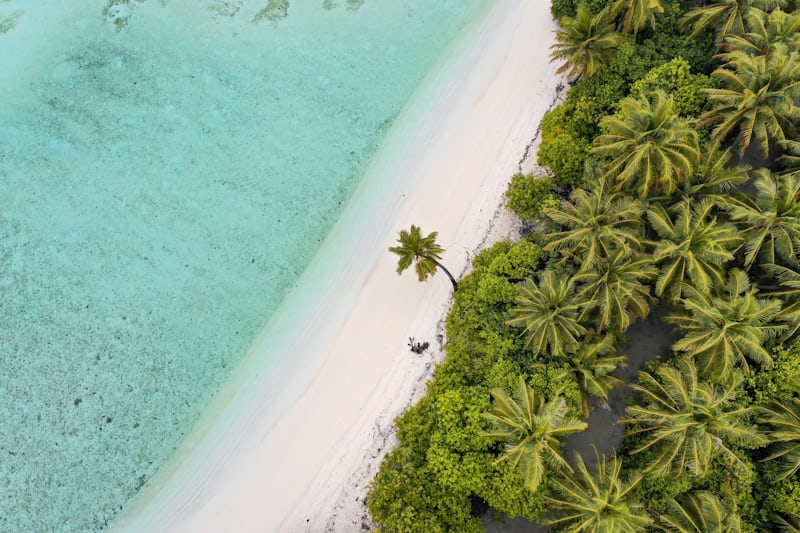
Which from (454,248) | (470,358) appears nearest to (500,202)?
(454,248)

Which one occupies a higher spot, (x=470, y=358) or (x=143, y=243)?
(x=143, y=243)

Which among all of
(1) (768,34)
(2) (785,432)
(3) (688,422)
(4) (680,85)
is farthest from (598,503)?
(1) (768,34)

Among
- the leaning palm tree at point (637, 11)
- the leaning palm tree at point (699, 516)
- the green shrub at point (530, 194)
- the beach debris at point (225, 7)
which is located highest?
the beach debris at point (225, 7)

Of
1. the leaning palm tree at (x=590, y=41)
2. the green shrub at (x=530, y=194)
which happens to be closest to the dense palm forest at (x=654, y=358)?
the leaning palm tree at (x=590, y=41)

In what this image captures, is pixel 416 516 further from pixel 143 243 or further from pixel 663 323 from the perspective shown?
pixel 143 243

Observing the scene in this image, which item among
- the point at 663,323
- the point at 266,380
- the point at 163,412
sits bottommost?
the point at 663,323

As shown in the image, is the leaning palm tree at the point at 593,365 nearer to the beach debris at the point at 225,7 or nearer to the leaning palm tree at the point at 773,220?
the leaning palm tree at the point at 773,220

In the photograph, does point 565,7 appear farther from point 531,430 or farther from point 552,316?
point 531,430
